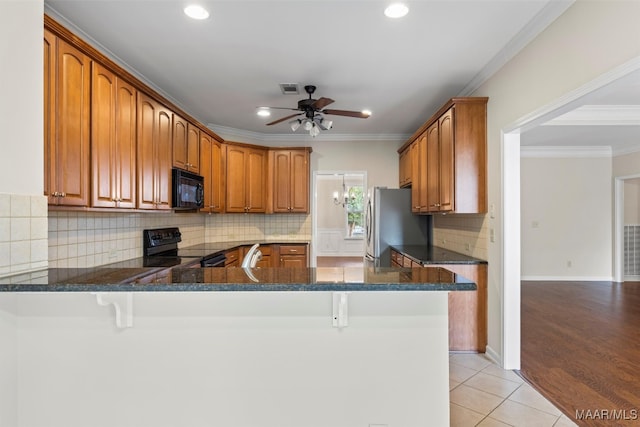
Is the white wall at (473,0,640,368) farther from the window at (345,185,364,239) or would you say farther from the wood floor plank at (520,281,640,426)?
the window at (345,185,364,239)

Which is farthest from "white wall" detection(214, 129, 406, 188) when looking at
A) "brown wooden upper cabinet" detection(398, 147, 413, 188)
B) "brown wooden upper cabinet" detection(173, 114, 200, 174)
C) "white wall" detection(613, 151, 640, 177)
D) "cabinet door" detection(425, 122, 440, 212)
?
"white wall" detection(613, 151, 640, 177)

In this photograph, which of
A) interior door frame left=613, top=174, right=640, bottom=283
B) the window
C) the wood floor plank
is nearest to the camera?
the wood floor plank

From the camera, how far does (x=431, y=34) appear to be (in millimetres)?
2488

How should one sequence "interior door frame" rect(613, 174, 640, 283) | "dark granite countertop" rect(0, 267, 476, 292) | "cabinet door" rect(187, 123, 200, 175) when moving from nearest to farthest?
"dark granite countertop" rect(0, 267, 476, 292) → "cabinet door" rect(187, 123, 200, 175) → "interior door frame" rect(613, 174, 640, 283)

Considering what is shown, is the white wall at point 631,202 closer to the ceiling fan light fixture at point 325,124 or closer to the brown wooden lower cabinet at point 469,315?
the brown wooden lower cabinet at point 469,315

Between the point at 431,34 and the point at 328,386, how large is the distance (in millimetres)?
2451

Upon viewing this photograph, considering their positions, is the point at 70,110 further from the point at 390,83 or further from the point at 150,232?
the point at 390,83

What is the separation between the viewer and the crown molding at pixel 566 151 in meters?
6.07

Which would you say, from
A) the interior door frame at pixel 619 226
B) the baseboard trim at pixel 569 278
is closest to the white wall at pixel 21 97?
the baseboard trim at pixel 569 278

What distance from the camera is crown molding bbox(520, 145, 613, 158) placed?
6.07 meters

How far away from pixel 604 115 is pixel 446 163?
7.75 feet

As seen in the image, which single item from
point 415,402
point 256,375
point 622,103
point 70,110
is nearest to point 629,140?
point 622,103

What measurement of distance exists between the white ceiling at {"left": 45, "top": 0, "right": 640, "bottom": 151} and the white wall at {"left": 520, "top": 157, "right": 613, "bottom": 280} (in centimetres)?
349
